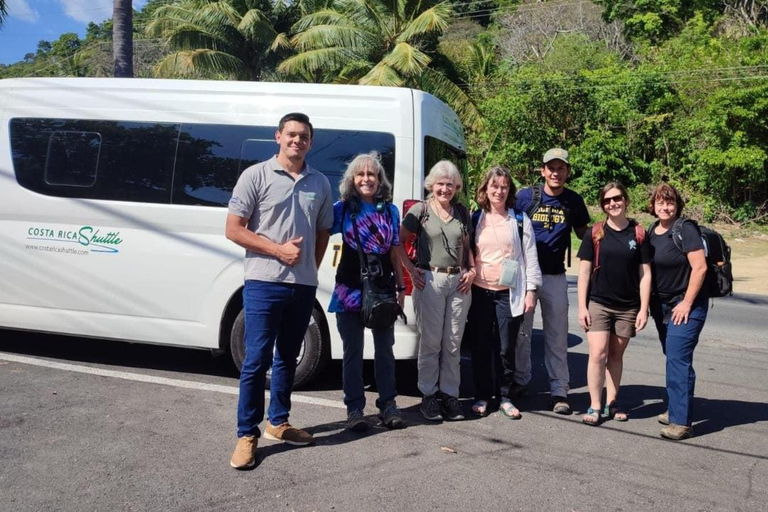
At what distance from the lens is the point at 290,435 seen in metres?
4.40

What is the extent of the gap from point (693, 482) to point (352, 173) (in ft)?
9.05

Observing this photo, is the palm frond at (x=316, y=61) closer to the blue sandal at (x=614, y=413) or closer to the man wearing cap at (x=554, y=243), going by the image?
the man wearing cap at (x=554, y=243)

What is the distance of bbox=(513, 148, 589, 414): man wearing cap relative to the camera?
5336 mm

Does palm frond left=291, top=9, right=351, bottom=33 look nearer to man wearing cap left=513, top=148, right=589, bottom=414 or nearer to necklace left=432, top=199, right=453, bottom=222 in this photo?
man wearing cap left=513, top=148, right=589, bottom=414

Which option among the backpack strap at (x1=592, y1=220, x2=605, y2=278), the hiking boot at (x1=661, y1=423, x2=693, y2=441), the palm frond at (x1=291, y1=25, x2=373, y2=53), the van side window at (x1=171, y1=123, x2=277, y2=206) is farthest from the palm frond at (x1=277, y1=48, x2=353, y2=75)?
the hiking boot at (x1=661, y1=423, x2=693, y2=441)

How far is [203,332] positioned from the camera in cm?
562

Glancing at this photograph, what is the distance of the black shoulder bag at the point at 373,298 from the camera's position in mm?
4523

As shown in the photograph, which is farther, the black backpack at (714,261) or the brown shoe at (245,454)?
the black backpack at (714,261)

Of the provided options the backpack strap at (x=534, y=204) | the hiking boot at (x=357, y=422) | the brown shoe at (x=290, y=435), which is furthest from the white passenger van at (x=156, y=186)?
the brown shoe at (x=290, y=435)

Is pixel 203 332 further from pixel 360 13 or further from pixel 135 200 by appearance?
pixel 360 13

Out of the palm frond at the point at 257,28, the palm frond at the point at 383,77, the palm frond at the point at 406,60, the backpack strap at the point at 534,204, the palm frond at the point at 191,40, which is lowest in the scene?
the backpack strap at the point at 534,204

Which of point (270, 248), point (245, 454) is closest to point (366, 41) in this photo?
point (270, 248)

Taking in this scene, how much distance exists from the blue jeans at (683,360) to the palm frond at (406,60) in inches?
684

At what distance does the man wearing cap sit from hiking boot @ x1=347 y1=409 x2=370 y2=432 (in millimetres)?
1479
